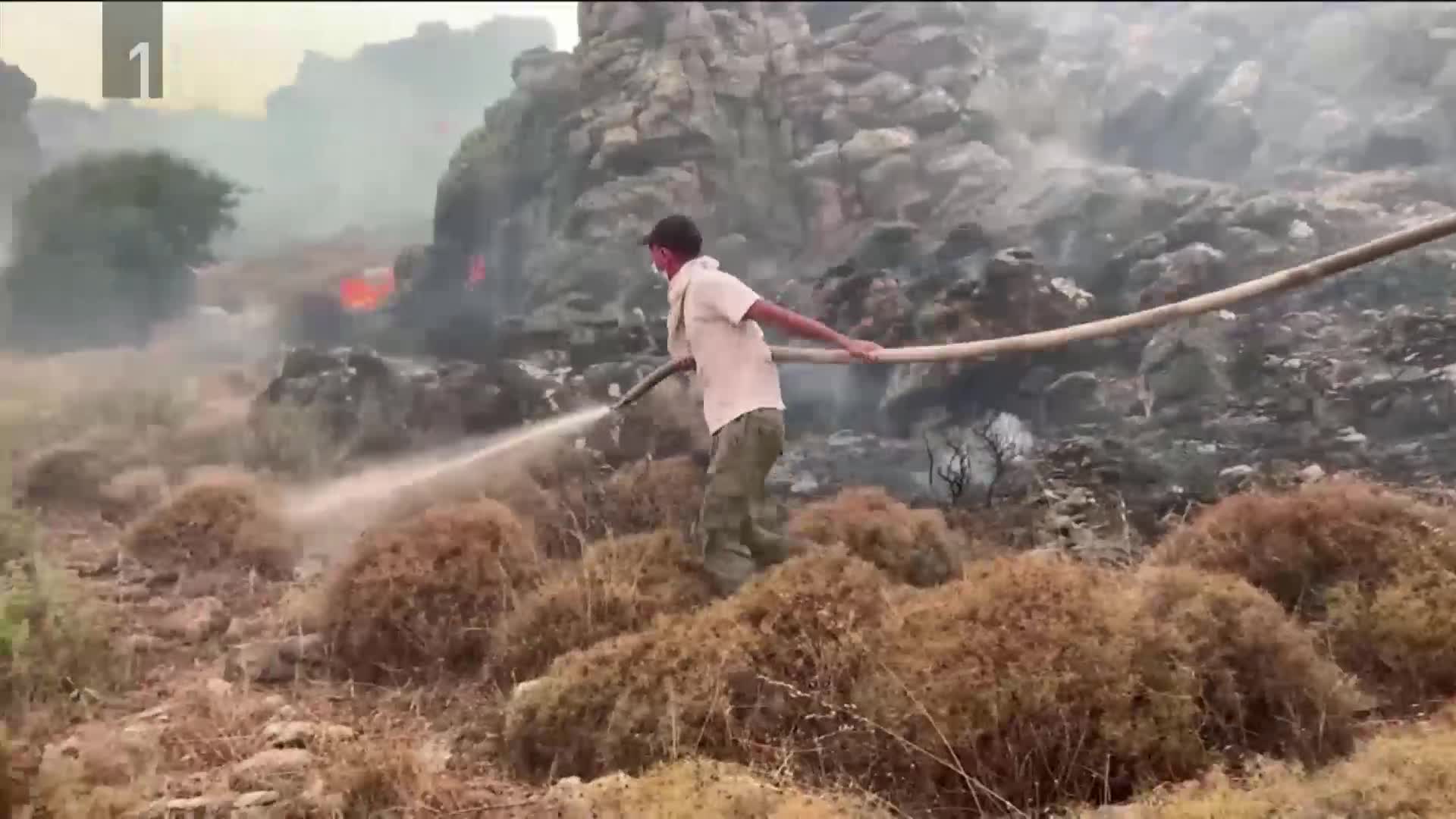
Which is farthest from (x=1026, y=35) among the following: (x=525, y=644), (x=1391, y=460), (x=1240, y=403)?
(x=525, y=644)

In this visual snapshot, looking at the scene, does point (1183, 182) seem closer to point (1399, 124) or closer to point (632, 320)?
point (1399, 124)

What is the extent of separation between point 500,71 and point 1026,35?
5251 mm

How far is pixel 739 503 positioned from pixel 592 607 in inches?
26.1

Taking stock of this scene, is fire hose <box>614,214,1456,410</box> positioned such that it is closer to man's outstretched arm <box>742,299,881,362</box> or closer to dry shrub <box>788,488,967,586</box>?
man's outstretched arm <box>742,299,881,362</box>

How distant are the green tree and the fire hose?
3881 mm

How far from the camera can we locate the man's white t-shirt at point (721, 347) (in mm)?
3771

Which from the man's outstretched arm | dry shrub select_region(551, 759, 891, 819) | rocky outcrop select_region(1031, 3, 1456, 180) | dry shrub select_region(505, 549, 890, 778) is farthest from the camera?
rocky outcrop select_region(1031, 3, 1456, 180)

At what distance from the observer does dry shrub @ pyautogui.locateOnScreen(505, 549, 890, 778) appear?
2.96 meters

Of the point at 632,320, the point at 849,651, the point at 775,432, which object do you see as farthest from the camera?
the point at 632,320

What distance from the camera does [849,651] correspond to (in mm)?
3096

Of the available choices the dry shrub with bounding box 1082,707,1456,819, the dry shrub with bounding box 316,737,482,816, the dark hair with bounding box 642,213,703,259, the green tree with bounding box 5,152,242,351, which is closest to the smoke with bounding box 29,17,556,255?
the green tree with bounding box 5,152,242,351

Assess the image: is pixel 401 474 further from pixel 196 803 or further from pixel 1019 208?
pixel 1019 208

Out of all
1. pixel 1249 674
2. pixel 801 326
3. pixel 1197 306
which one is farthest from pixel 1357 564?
pixel 801 326

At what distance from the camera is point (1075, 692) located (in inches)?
106
